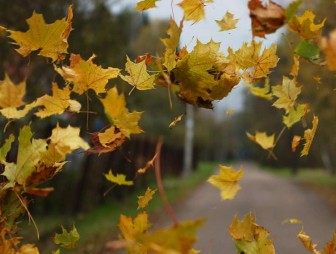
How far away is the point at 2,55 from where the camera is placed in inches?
278

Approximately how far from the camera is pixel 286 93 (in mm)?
1297

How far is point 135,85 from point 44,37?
0.84ft

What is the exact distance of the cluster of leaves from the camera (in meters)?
1.01

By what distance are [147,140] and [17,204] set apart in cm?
1348

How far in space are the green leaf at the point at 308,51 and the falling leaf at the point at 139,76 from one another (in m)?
0.38

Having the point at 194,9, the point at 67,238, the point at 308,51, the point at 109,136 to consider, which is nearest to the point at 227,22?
the point at 194,9

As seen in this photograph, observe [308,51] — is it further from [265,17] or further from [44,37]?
[44,37]

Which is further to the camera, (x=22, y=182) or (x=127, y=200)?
(x=127, y=200)

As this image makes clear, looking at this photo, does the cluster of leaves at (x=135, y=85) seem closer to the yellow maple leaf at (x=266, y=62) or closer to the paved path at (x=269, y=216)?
the yellow maple leaf at (x=266, y=62)

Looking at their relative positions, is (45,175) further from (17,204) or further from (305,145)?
(305,145)

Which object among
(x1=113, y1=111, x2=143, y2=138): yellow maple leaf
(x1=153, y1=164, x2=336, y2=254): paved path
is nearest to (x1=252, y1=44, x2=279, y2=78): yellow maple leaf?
(x1=113, y1=111, x2=143, y2=138): yellow maple leaf

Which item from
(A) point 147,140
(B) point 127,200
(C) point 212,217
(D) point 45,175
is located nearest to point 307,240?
(D) point 45,175

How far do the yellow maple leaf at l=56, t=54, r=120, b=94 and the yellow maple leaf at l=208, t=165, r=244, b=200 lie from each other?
36cm

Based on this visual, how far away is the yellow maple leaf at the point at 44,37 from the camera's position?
3.42 feet
